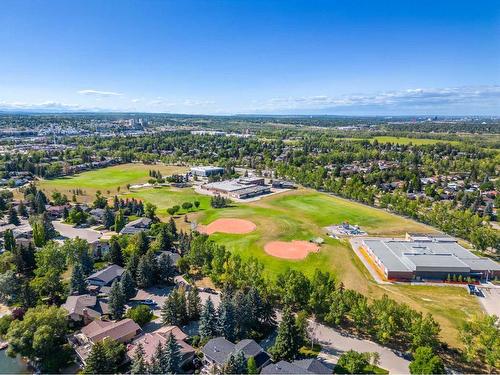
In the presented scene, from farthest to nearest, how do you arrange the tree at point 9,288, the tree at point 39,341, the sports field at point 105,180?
1. the sports field at point 105,180
2. the tree at point 9,288
3. the tree at point 39,341

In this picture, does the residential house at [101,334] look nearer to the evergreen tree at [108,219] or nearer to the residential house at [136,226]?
the residential house at [136,226]

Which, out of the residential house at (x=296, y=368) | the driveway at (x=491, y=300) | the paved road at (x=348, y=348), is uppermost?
the residential house at (x=296, y=368)

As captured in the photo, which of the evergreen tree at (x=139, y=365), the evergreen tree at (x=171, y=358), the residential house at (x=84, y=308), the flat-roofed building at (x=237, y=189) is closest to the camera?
the evergreen tree at (x=139, y=365)

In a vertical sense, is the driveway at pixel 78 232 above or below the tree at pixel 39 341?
below

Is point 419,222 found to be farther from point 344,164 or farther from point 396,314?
point 344,164

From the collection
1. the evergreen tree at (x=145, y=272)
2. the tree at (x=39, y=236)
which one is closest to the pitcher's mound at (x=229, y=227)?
the evergreen tree at (x=145, y=272)

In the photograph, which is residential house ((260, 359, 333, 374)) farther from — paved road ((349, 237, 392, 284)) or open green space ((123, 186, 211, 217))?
open green space ((123, 186, 211, 217))

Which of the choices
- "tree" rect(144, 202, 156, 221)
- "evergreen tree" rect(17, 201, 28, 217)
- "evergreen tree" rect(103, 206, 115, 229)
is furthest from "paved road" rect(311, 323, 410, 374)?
"evergreen tree" rect(17, 201, 28, 217)

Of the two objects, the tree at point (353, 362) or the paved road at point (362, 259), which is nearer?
the tree at point (353, 362)
